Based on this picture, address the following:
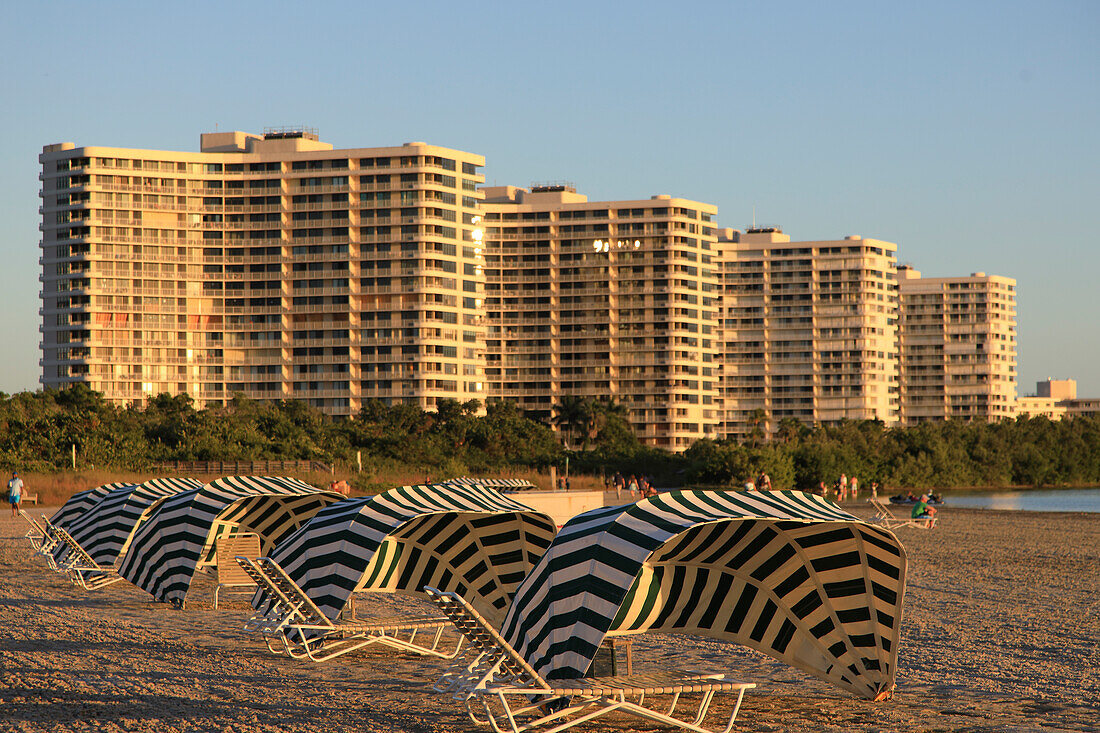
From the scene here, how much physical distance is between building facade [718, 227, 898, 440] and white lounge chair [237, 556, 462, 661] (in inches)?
4445

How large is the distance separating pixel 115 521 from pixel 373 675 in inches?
311

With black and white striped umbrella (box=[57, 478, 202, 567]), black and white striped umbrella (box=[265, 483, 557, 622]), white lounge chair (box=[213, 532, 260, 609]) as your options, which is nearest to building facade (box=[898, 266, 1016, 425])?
black and white striped umbrella (box=[57, 478, 202, 567])

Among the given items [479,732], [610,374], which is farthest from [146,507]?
[610,374]

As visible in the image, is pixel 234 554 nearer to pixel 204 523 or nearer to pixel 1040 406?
pixel 204 523

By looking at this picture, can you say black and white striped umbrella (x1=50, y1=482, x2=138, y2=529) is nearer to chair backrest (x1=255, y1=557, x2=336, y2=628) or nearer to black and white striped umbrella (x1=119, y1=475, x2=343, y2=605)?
black and white striped umbrella (x1=119, y1=475, x2=343, y2=605)

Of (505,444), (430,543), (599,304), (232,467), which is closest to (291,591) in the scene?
(430,543)

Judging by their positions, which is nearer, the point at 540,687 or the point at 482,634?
the point at 540,687

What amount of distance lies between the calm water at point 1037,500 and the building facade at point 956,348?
2247 inches

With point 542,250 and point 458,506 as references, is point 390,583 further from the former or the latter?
point 542,250

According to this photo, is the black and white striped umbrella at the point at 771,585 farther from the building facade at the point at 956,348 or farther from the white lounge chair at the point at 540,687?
the building facade at the point at 956,348

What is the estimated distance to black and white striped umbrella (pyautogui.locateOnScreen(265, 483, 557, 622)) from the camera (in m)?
10.5

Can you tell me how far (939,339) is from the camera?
148 metres

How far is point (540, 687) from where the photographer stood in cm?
711

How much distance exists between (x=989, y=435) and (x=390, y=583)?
86347mm
